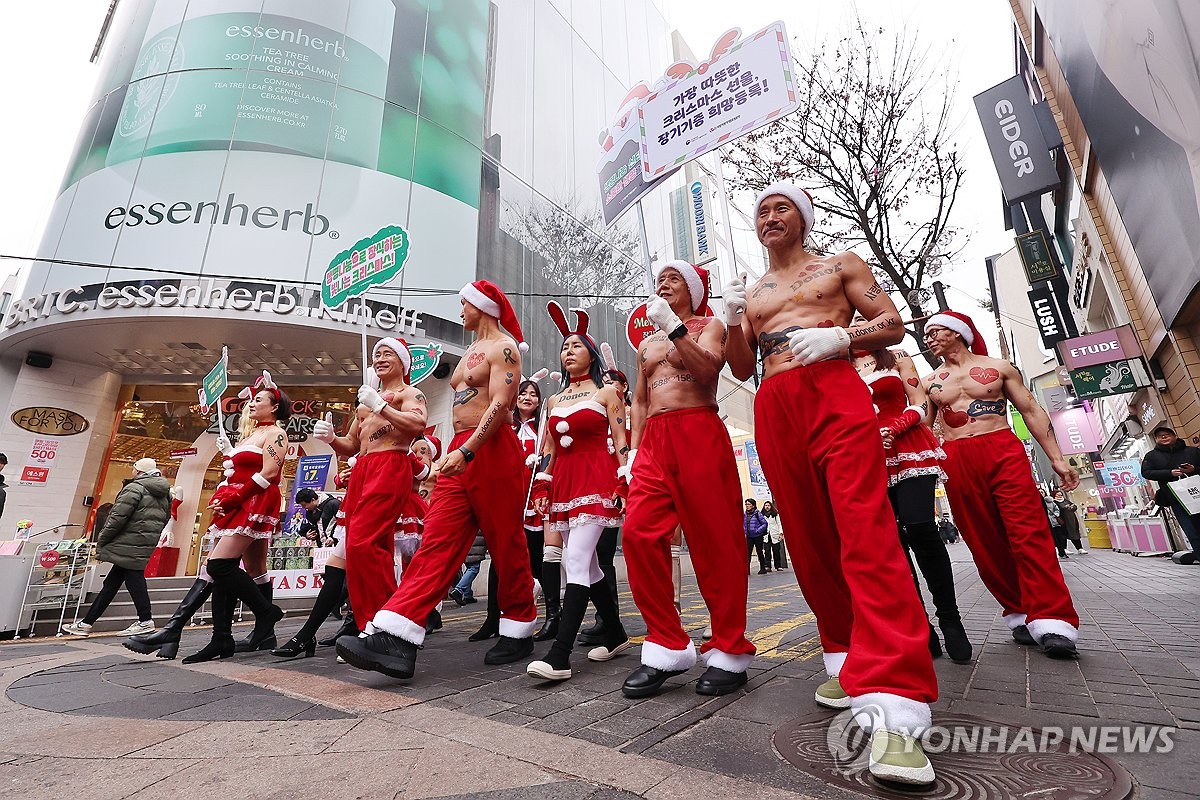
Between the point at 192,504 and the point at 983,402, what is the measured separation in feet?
57.6

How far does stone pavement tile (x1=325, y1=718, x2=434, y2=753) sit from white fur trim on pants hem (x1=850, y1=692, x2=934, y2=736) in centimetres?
138

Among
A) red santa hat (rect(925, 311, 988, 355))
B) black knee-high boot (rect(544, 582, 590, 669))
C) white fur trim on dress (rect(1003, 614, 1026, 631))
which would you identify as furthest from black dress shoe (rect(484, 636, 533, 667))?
red santa hat (rect(925, 311, 988, 355))

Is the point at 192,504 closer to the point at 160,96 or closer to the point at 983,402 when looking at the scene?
the point at 160,96

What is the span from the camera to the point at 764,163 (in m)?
11.1

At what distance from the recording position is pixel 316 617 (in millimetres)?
3959

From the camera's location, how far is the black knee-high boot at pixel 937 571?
3.24 m

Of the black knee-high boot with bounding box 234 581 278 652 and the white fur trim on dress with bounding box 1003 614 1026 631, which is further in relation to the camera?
the black knee-high boot with bounding box 234 581 278 652

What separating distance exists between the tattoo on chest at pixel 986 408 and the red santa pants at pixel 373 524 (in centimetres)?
370

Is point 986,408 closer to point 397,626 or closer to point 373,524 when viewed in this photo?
point 397,626

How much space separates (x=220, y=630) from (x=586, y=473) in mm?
A: 2865

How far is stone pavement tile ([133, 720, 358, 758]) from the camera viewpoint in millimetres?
1887

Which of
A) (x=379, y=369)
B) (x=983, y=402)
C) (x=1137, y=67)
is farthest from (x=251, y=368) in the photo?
(x=1137, y=67)

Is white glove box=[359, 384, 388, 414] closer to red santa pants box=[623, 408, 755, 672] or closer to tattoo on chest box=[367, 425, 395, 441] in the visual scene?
tattoo on chest box=[367, 425, 395, 441]

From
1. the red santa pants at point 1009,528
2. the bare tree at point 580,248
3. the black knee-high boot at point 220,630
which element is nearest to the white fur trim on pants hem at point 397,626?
the black knee-high boot at point 220,630
